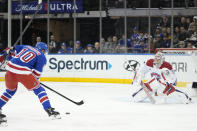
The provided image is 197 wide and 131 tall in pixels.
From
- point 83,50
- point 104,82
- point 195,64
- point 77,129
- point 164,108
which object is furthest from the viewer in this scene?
point 83,50

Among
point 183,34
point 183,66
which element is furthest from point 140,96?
point 183,34

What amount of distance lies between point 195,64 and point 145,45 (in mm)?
2267

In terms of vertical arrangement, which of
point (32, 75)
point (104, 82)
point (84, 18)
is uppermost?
point (84, 18)

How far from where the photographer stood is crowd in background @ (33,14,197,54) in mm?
10930

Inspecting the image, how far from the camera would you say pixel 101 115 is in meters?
5.66

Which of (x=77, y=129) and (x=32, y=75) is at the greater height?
(x=32, y=75)

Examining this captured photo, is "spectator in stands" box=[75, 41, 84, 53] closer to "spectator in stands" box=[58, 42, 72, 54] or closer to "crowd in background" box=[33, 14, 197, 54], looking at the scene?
"crowd in background" box=[33, 14, 197, 54]

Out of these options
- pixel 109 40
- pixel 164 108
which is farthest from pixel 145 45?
pixel 164 108

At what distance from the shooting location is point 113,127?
187 inches

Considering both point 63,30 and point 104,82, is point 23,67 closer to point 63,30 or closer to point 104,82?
point 104,82

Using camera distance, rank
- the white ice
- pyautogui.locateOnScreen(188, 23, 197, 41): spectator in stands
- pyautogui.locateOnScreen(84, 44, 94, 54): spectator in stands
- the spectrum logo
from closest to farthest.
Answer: the white ice < pyautogui.locateOnScreen(188, 23, 197, 41): spectator in stands < the spectrum logo < pyautogui.locateOnScreen(84, 44, 94, 54): spectator in stands

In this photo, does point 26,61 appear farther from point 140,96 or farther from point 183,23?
point 183,23

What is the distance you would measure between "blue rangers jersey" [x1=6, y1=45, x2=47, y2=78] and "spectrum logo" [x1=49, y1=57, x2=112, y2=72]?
233 inches

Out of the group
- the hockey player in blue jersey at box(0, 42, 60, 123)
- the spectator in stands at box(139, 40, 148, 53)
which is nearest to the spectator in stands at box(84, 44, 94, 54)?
the spectator in stands at box(139, 40, 148, 53)
